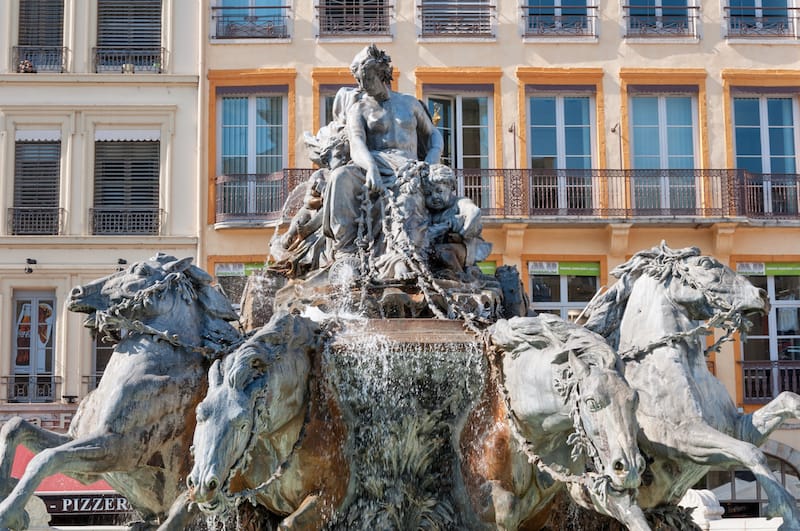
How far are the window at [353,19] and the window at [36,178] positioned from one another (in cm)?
637

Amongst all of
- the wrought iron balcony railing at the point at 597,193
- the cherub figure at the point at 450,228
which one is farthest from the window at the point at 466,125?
the cherub figure at the point at 450,228

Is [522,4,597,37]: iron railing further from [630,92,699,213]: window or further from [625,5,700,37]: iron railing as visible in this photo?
[630,92,699,213]: window

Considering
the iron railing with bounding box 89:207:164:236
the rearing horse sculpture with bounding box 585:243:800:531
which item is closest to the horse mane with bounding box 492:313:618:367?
the rearing horse sculpture with bounding box 585:243:800:531

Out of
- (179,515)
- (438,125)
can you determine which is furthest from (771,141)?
(179,515)

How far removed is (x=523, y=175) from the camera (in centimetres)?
2950

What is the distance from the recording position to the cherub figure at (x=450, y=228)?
11211mm

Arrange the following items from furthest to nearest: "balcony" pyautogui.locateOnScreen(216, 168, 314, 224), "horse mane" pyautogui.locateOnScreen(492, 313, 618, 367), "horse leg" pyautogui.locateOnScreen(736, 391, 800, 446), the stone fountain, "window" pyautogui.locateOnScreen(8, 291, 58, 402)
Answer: "balcony" pyautogui.locateOnScreen(216, 168, 314, 224) → "window" pyautogui.locateOnScreen(8, 291, 58, 402) → "horse leg" pyautogui.locateOnScreen(736, 391, 800, 446) → the stone fountain → "horse mane" pyautogui.locateOnScreen(492, 313, 618, 367)

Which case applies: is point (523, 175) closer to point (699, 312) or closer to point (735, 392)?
point (735, 392)

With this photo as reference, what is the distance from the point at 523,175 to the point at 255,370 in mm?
21416

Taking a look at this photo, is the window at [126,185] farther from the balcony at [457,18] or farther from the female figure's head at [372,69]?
the female figure's head at [372,69]

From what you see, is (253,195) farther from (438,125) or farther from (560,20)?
(560,20)

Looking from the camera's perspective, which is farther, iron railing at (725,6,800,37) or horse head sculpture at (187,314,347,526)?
iron railing at (725,6,800,37)

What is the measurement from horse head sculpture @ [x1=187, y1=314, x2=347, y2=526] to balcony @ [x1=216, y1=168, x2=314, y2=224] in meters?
19.8

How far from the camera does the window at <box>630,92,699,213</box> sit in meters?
29.8
